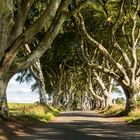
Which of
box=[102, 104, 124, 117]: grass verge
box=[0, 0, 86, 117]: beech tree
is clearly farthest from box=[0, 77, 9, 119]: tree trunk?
box=[102, 104, 124, 117]: grass verge

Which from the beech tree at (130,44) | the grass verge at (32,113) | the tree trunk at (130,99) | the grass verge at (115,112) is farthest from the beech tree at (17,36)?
the grass verge at (115,112)

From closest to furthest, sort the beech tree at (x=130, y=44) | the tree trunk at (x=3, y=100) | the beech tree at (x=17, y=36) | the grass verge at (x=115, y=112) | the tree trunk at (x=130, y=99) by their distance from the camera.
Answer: the beech tree at (x=17, y=36)
the tree trunk at (x=3, y=100)
the tree trunk at (x=130, y=99)
the beech tree at (x=130, y=44)
the grass verge at (x=115, y=112)

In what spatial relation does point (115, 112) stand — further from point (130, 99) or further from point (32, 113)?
point (32, 113)

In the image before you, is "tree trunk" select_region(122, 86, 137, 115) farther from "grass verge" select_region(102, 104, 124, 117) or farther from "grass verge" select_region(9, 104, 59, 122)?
"grass verge" select_region(9, 104, 59, 122)

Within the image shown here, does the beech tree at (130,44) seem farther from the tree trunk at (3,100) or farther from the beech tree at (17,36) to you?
the tree trunk at (3,100)

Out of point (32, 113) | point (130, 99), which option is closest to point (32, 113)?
point (32, 113)

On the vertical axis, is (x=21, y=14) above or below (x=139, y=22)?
below

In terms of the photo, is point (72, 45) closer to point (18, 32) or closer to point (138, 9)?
point (138, 9)

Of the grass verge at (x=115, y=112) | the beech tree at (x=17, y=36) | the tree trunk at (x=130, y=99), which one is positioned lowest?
the grass verge at (x=115, y=112)

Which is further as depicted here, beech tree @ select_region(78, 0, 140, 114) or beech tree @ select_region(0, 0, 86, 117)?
beech tree @ select_region(78, 0, 140, 114)

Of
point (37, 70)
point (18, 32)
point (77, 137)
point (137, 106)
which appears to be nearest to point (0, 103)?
point (18, 32)


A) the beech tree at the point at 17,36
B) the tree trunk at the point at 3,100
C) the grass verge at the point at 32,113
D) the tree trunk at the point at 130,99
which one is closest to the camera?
the beech tree at the point at 17,36

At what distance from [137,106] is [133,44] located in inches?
188

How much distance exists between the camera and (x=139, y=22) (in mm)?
41594
